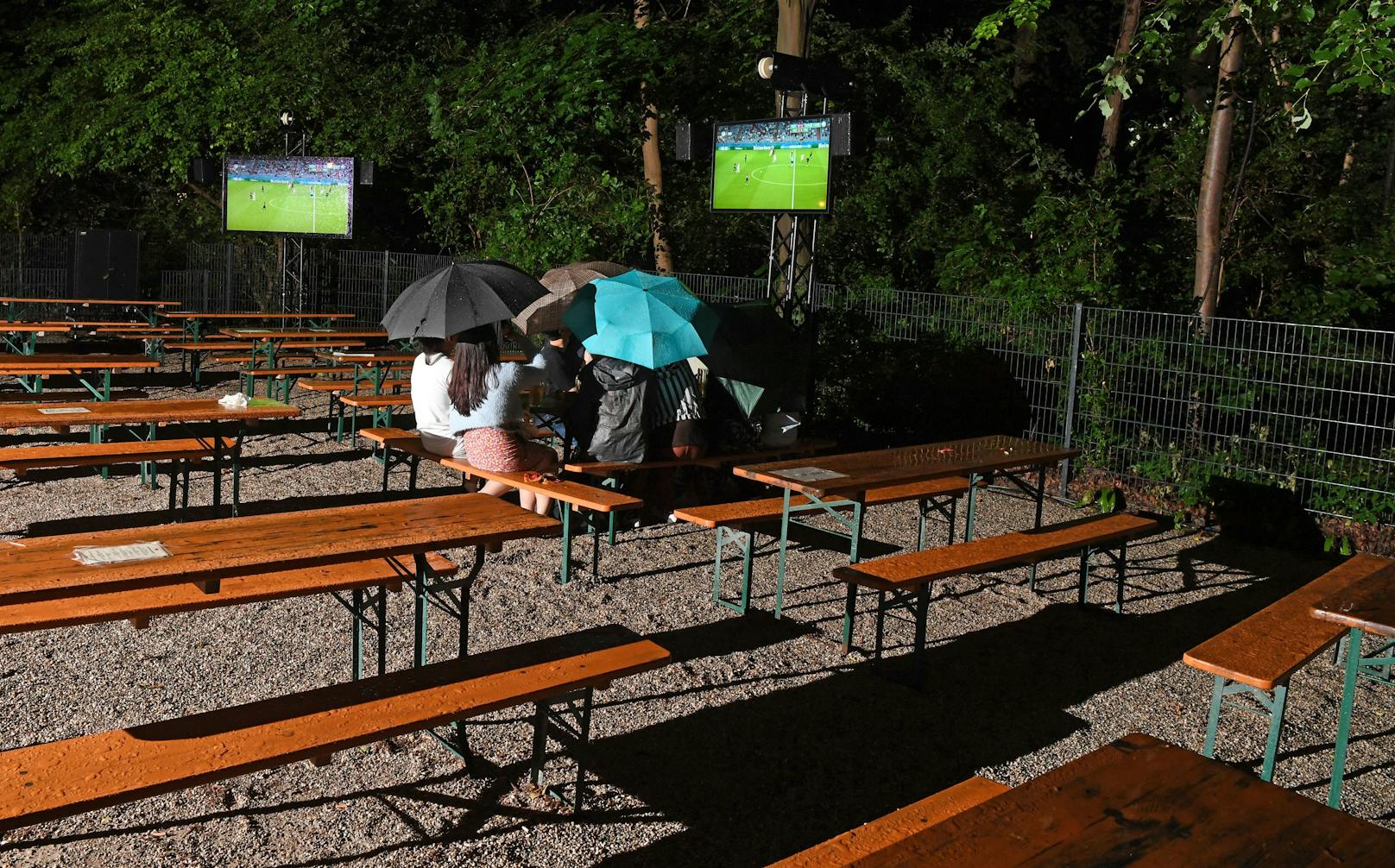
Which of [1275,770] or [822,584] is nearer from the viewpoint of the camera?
[1275,770]

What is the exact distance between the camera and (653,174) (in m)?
20.2

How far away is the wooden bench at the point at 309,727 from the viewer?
305 centimetres

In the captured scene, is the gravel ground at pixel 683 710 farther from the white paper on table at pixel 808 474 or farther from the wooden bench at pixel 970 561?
the white paper on table at pixel 808 474

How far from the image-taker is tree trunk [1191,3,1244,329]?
10938 mm

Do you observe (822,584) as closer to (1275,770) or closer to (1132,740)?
(1275,770)

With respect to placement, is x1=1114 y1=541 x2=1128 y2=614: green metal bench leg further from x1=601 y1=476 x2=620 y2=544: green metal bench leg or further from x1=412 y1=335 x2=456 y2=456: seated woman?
x1=412 y1=335 x2=456 y2=456: seated woman

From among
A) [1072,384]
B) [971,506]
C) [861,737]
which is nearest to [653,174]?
[1072,384]

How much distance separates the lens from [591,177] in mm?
18703

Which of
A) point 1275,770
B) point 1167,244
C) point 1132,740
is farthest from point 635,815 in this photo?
point 1167,244

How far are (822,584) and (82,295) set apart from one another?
16.0 meters

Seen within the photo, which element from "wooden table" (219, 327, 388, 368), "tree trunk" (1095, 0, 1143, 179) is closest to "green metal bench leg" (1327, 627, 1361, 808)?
"wooden table" (219, 327, 388, 368)

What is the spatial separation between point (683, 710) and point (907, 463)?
2.37 m

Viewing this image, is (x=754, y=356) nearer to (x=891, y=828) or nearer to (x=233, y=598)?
(x=233, y=598)

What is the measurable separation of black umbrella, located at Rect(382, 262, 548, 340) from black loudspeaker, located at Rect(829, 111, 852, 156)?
329 centimetres
